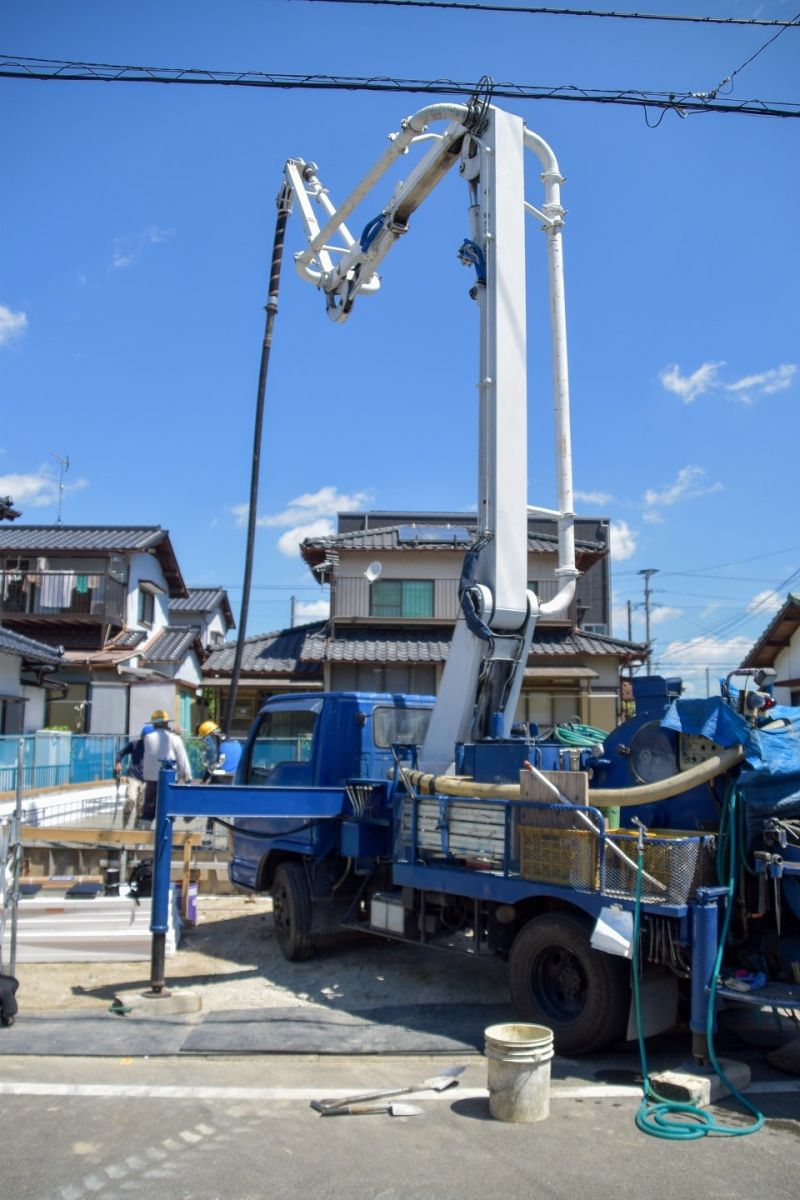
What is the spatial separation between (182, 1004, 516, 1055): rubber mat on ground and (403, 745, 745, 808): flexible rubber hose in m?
1.61

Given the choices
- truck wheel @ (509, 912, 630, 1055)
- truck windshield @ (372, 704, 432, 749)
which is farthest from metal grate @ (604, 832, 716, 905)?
truck windshield @ (372, 704, 432, 749)

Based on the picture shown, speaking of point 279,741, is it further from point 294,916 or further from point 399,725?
point 294,916

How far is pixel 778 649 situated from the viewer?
25.1 meters

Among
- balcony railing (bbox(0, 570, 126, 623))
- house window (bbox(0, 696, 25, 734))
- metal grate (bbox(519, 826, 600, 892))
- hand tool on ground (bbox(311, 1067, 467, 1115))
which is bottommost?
hand tool on ground (bbox(311, 1067, 467, 1115))

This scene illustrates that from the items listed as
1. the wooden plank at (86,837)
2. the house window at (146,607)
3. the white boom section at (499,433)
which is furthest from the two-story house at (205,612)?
the white boom section at (499,433)

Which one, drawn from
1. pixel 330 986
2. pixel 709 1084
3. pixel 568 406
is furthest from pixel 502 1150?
pixel 568 406

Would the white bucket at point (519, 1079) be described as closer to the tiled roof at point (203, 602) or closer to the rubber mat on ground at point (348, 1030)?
the rubber mat on ground at point (348, 1030)

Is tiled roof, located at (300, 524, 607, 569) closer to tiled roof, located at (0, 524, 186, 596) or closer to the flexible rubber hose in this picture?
tiled roof, located at (0, 524, 186, 596)

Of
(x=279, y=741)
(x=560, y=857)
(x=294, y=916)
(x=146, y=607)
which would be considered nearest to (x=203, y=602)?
(x=146, y=607)

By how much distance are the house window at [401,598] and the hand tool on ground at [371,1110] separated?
2231 cm

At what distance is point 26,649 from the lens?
19.0 meters

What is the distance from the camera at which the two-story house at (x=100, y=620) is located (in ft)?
84.0

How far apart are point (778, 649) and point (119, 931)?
20.5 m

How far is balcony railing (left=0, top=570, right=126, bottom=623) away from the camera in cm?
2689
